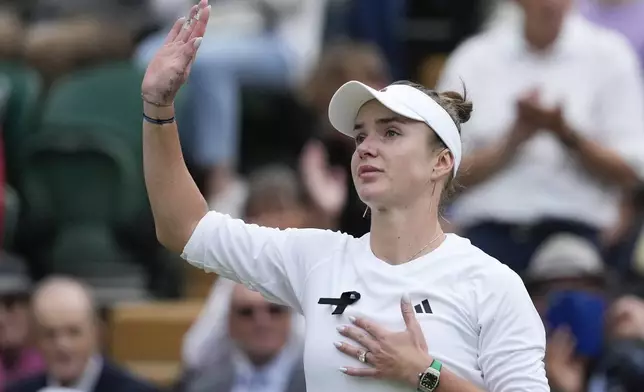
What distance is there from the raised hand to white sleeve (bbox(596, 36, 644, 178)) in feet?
11.0

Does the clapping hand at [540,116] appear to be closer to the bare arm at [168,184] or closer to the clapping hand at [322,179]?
the clapping hand at [322,179]

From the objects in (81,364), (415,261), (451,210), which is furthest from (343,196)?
(415,261)

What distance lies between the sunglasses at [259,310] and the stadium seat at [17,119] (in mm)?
2120

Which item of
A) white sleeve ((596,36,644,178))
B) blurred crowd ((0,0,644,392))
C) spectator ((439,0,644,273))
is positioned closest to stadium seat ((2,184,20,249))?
blurred crowd ((0,0,644,392))

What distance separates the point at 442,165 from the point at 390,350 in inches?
21.0

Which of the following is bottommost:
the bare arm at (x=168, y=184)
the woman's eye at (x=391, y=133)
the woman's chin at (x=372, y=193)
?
the bare arm at (x=168, y=184)

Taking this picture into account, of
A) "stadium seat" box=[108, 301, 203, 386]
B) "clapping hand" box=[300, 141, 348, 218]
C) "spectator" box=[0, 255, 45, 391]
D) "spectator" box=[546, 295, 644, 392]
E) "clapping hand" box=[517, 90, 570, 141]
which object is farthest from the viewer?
"clapping hand" box=[300, 141, 348, 218]

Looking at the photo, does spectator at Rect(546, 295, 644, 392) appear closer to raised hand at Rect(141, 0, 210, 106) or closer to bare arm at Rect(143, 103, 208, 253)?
bare arm at Rect(143, 103, 208, 253)

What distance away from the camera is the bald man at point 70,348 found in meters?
6.77

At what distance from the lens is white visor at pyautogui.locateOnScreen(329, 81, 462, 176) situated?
3941 millimetres

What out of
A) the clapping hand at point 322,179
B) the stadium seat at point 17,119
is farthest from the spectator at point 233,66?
the stadium seat at point 17,119

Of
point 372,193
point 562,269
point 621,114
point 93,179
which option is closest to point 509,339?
point 372,193

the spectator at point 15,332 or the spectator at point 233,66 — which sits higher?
the spectator at point 233,66

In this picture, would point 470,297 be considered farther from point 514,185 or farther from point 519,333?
point 514,185
